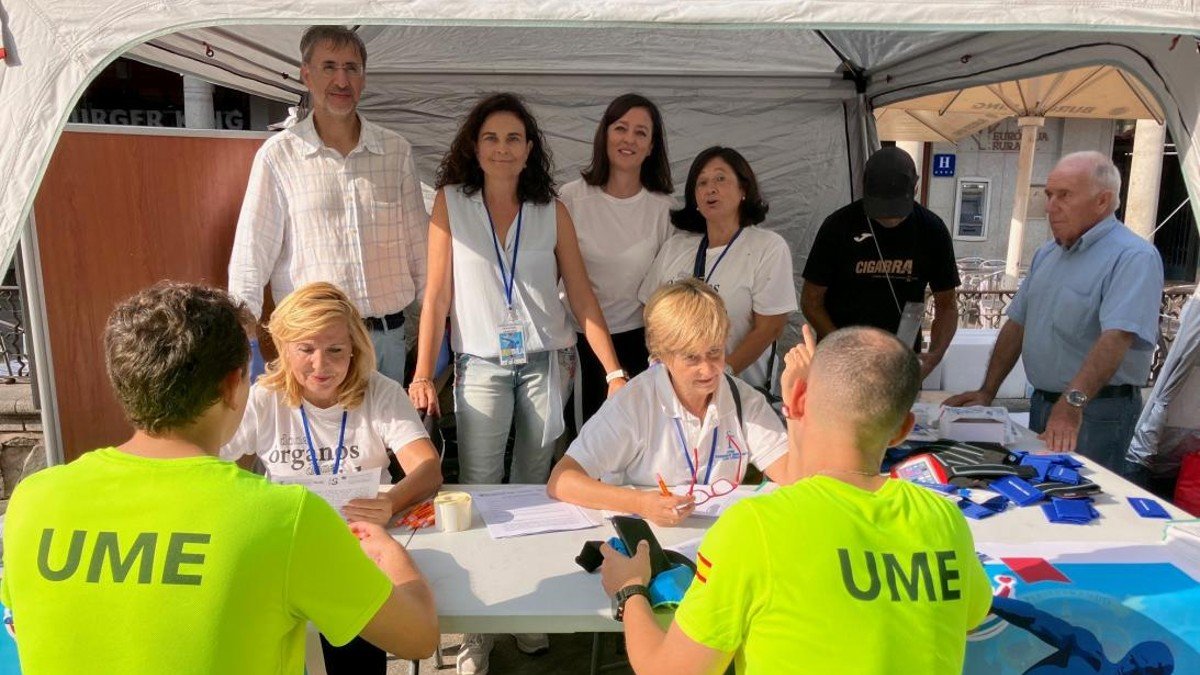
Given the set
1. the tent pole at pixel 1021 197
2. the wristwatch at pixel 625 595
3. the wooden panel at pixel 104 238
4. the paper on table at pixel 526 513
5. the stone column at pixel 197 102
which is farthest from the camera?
the tent pole at pixel 1021 197

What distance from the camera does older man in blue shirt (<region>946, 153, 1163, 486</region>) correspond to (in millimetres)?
3004

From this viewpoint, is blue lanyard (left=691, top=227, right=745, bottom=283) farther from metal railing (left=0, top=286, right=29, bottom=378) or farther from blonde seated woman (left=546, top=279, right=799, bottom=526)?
metal railing (left=0, top=286, right=29, bottom=378)

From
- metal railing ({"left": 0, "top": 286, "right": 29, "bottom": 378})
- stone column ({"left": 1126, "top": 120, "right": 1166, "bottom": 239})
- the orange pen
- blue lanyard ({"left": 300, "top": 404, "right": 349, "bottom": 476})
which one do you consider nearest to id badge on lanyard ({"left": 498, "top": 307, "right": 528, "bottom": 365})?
blue lanyard ({"left": 300, "top": 404, "right": 349, "bottom": 476})

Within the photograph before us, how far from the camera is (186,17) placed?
1912 millimetres

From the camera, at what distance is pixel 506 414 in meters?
2.73

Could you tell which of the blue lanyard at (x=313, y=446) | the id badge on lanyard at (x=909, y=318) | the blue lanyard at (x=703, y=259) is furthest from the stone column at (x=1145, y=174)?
the blue lanyard at (x=313, y=446)

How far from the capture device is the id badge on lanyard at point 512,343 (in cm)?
269

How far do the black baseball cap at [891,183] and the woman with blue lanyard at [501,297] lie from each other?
1316 mm

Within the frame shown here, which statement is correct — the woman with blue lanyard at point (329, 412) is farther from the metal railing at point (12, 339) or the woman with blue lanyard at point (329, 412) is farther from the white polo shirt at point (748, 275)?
the metal railing at point (12, 339)

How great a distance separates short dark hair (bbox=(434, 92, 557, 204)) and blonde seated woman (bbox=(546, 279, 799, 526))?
72 cm

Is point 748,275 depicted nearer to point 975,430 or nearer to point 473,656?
point 975,430

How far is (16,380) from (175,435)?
4848 mm

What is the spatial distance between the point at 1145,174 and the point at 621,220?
10.9 m

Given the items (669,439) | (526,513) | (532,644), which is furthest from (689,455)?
(532,644)
